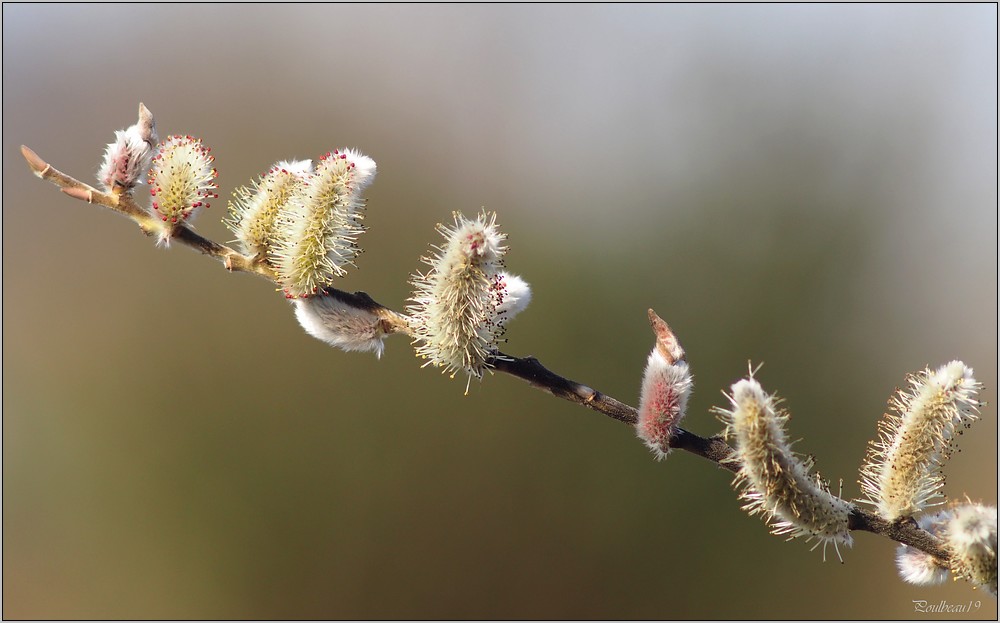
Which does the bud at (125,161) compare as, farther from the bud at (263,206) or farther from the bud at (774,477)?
the bud at (774,477)

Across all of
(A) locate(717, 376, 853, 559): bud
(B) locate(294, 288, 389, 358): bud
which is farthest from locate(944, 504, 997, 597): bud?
(B) locate(294, 288, 389, 358): bud

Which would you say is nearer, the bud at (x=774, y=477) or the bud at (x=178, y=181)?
the bud at (x=774, y=477)

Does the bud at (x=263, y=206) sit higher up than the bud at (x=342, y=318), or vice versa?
the bud at (x=263, y=206)

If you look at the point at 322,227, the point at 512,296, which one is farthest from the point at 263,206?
the point at 512,296

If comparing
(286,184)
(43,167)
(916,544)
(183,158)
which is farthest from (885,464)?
(43,167)

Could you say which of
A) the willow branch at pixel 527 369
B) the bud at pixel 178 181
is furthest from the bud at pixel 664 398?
the bud at pixel 178 181

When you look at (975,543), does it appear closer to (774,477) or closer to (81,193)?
(774,477)

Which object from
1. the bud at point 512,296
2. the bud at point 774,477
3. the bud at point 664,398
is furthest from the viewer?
the bud at point 512,296
